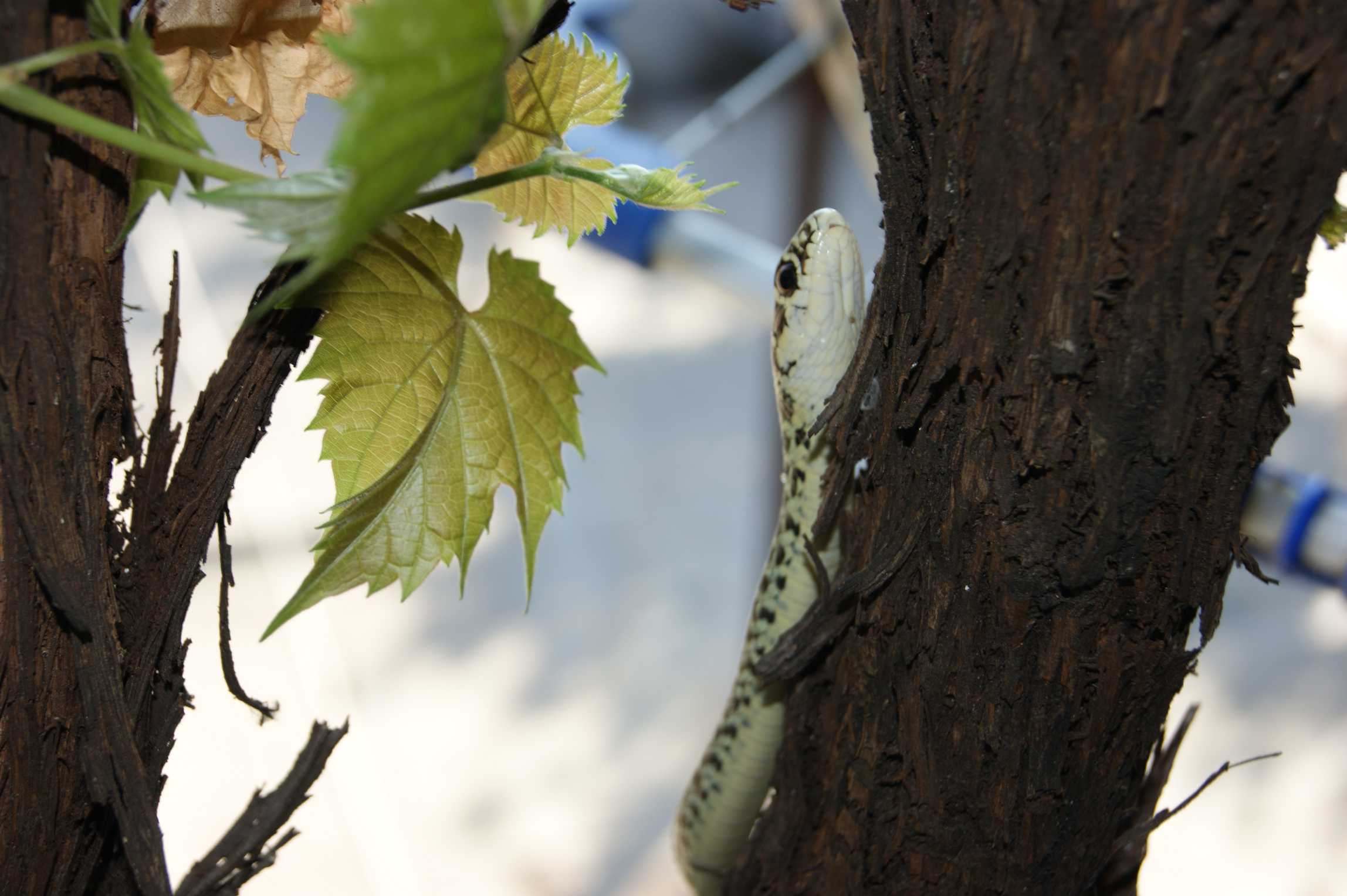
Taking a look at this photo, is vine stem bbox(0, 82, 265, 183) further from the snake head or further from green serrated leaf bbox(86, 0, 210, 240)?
the snake head

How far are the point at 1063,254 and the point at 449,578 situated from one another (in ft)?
5.44

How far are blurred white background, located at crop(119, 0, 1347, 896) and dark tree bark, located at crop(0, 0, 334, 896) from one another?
2.14ft

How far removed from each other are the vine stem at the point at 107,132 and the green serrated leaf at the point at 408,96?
63 mm

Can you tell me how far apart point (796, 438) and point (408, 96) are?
0.50 metres

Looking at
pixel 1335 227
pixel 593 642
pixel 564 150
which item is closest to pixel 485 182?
pixel 564 150

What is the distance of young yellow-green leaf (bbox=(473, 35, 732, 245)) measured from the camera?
1.16 ft

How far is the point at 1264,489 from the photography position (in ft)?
2.49

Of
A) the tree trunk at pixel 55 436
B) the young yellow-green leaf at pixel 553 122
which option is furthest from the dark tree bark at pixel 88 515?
the young yellow-green leaf at pixel 553 122

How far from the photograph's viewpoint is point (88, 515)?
0.35 metres

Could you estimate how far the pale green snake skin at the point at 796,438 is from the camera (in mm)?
681

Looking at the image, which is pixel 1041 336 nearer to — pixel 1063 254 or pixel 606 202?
pixel 1063 254

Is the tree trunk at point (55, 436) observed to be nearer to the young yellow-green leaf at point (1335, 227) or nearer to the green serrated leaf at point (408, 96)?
the green serrated leaf at point (408, 96)

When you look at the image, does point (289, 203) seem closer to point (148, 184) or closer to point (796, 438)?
point (148, 184)

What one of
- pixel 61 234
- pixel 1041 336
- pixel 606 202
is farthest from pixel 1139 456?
pixel 61 234
